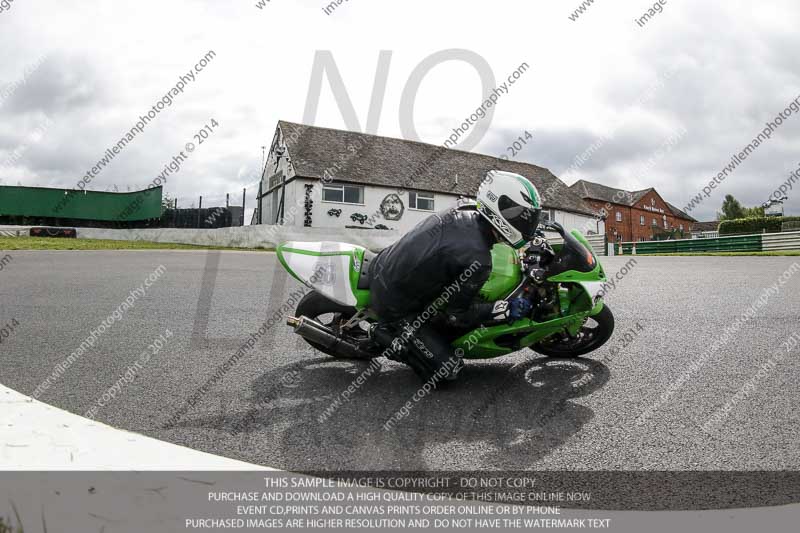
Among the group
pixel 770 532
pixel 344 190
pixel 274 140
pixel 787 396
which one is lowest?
pixel 770 532

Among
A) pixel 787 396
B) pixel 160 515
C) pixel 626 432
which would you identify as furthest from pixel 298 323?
pixel 787 396

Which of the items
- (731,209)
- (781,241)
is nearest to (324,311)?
(781,241)

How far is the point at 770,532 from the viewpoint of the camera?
6.82 feet

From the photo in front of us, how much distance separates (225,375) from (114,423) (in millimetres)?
1097

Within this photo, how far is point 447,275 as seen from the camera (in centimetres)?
378

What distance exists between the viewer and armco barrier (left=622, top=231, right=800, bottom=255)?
2583cm

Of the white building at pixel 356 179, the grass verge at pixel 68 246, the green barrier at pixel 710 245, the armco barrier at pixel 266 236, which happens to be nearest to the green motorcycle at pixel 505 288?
the grass verge at pixel 68 246

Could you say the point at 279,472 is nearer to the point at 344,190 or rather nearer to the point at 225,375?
the point at 225,375

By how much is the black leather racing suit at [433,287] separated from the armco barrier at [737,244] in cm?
2818

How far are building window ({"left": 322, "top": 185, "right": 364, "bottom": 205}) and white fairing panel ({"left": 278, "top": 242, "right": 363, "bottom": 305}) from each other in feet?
85.7

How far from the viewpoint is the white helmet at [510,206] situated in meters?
3.84

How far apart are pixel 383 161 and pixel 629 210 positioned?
45.2 meters

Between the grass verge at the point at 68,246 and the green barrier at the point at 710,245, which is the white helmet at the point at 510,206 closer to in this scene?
the grass verge at the point at 68,246

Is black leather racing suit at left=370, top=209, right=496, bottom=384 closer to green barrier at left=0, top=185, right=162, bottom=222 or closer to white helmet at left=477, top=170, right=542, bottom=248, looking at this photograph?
white helmet at left=477, top=170, right=542, bottom=248
